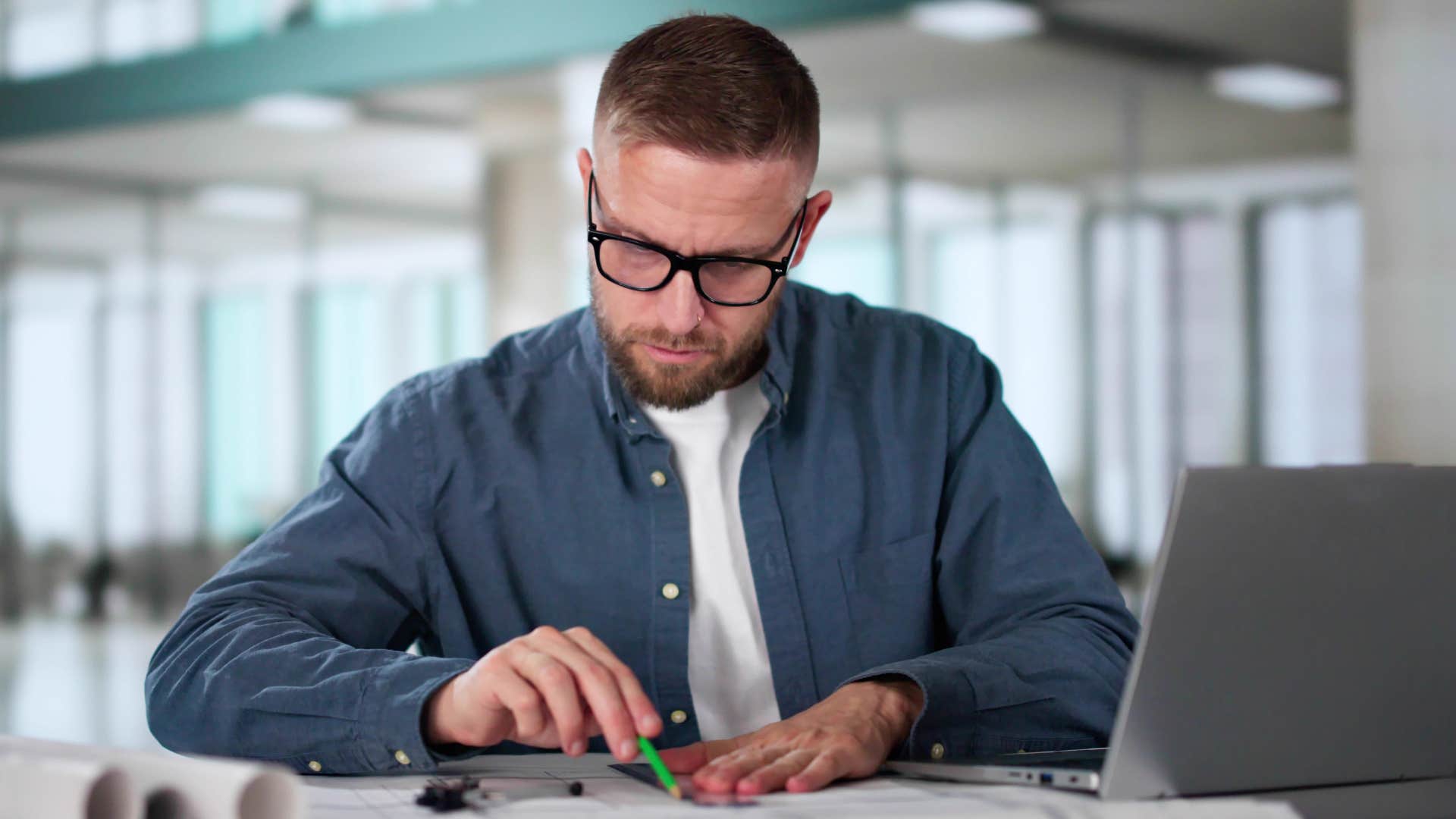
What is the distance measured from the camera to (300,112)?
8.34 metres

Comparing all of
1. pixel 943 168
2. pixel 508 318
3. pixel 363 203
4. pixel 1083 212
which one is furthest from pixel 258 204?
pixel 1083 212

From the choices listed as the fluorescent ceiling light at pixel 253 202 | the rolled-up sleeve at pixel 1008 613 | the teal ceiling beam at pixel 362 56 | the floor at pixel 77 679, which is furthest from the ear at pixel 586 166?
the fluorescent ceiling light at pixel 253 202

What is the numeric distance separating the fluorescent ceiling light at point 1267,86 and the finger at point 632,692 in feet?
18.9

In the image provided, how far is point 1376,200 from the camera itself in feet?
13.9

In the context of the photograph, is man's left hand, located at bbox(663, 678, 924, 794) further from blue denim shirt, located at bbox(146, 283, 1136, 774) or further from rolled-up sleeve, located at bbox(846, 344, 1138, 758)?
blue denim shirt, located at bbox(146, 283, 1136, 774)

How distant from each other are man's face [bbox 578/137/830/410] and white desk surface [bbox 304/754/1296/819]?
19.4 inches

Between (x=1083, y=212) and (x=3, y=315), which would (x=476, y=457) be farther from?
(x=3, y=315)

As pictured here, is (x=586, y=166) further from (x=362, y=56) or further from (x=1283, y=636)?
(x=362, y=56)

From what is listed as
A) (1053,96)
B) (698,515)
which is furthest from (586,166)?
(1053,96)

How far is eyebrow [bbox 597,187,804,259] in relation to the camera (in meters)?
1.53

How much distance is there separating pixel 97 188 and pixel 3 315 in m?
1.12

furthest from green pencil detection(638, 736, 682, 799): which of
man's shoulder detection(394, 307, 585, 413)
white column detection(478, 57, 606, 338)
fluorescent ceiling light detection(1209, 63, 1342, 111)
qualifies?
white column detection(478, 57, 606, 338)

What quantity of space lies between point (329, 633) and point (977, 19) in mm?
4930

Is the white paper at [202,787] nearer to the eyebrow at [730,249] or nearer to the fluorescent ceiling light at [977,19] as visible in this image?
the eyebrow at [730,249]
